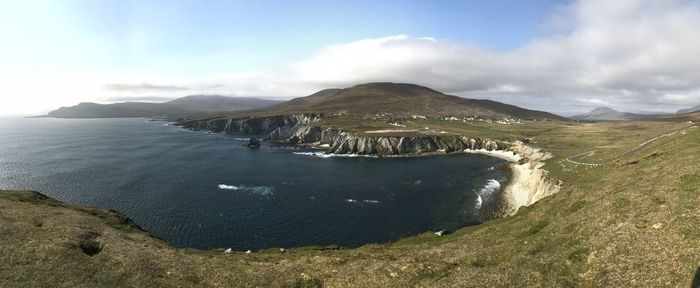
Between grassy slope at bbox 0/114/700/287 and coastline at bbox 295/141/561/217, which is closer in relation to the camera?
grassy slope at bbox 0/114/700/287

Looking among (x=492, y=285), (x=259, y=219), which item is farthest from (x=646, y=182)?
(x=259, y=219)

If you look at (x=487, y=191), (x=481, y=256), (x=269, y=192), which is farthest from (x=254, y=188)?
(x=481, y=256)

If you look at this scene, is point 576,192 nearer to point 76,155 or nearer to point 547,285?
point 547,285

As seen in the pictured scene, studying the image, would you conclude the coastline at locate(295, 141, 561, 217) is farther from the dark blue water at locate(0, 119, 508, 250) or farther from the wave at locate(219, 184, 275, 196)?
the wave at locate(219, 184, 275, 196)

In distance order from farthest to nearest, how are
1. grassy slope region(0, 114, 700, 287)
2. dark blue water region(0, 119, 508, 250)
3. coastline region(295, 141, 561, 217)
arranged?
coastline region(295, 141, 561, 217), dark blue water region(0, 119, 508, 250), grassy slope region(0, 114, 700, 287)

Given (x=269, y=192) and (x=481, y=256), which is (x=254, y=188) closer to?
(x=269, y=192)

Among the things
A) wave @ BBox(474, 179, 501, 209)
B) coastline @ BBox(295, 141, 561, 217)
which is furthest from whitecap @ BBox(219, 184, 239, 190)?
wave @ BBox(474, 179, 501, 209)
